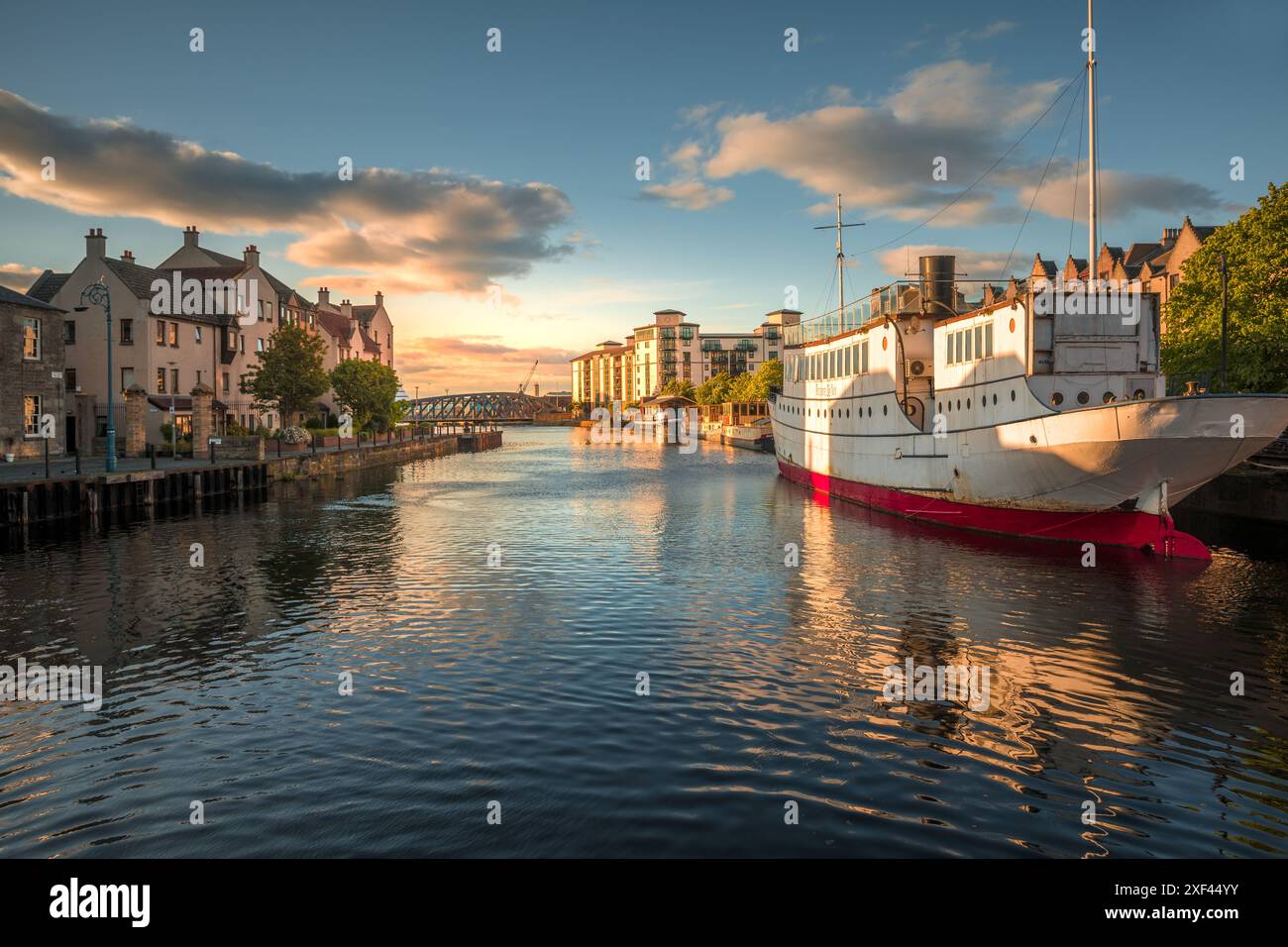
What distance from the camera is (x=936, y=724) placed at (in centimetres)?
1287

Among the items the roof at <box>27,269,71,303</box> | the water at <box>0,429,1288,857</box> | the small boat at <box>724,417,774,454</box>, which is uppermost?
the roof at <box>27,269,71,303</box>

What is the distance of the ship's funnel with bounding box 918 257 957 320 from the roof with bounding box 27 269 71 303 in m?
64.3

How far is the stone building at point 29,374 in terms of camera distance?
47.5m

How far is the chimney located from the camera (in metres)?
→ 62.2

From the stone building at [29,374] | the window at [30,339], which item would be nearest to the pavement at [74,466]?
the stone building at [29,374]

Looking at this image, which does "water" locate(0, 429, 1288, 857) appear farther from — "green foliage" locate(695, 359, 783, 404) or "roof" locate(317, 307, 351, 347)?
"green foliage" locate(695, 359, 783, 404)

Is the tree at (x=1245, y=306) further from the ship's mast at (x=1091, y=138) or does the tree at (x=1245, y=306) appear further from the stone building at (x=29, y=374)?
the stone building at (x=29, y=374)

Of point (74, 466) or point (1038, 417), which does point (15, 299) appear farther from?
point (1038, 417)

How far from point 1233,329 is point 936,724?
1552 inches

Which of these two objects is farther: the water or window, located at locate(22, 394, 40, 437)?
window, located at locate(22, 394, 40, 437)

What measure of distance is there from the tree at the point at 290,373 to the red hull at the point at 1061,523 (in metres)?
49.3

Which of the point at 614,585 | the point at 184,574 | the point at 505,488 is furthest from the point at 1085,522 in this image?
the point at 505,488

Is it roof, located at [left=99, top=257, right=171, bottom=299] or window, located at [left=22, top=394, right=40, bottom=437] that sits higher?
roof, located at [left=99, top=257, right=171, bottom=299]

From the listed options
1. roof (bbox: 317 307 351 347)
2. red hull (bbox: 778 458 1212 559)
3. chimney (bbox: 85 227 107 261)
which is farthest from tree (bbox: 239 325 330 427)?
red hull (bbox: 778 458 1212 559)
